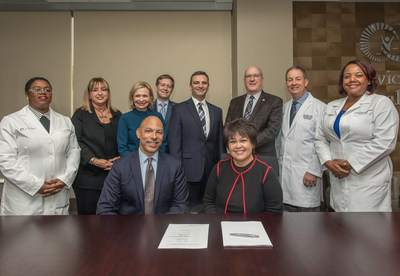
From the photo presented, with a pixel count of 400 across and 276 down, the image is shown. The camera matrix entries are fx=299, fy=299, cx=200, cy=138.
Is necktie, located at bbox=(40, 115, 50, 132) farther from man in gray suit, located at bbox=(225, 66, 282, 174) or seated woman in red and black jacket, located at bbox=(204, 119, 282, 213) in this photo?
man in gray suit, located at bbox=(225, 66, 282, 174)

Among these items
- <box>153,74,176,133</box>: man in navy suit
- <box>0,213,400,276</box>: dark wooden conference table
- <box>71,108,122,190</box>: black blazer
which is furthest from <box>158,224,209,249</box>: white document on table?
<box>153,74,176,133</box>: man in navy suit

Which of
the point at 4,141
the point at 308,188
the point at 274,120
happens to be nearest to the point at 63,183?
the point at 4,141

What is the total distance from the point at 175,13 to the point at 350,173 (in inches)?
138

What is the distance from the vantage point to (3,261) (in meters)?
1.06

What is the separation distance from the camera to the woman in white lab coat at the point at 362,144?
2.29 meters

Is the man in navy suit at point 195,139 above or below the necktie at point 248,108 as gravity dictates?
below

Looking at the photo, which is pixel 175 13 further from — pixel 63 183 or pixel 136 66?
pixel 63 183

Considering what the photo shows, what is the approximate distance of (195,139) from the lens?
2.98 meters

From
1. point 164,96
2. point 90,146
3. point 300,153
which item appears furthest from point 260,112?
point 90,146

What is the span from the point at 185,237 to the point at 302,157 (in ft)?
6.25

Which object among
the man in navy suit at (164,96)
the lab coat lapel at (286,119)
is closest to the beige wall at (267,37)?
the lab coat lapel at (286,119)

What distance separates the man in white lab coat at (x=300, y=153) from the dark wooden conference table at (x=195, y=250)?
1255mm

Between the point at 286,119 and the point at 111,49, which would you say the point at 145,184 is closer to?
the point at 286,119

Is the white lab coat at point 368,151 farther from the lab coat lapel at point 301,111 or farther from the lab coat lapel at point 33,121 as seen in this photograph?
the lab coat lapel at point 33,121
